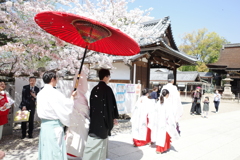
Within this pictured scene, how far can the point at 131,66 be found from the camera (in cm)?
998

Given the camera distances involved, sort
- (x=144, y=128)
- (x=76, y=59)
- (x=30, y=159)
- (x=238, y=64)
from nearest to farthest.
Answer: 1. (x=30, y=159)
2. (x=144, y=128)
3. (x=76, y=59)
4. (x=238, y=64)

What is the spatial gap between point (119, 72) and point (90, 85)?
3.99 m

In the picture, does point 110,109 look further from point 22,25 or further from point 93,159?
point 22,25

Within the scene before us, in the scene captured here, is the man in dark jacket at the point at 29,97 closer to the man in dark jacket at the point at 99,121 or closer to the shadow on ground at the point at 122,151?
the shadow on ground at the point at 122,151

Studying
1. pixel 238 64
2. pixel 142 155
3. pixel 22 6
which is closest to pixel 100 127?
pixel 142 155

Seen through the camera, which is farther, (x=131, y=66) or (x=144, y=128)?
(x=131, y=66)

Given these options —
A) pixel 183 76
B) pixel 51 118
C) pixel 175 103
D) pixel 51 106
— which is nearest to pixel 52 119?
pixel 51 118

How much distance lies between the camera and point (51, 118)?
2543 millimetres

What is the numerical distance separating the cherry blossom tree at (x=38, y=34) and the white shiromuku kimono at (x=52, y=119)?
1702 millimetres

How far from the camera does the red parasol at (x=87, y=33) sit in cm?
281

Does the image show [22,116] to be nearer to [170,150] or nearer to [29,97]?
[29,97]

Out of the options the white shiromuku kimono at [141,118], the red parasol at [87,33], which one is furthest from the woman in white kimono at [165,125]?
the red parasol at [87,33]

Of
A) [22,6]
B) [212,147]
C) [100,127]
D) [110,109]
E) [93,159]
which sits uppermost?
[22,6]

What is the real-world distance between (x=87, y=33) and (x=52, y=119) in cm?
151
